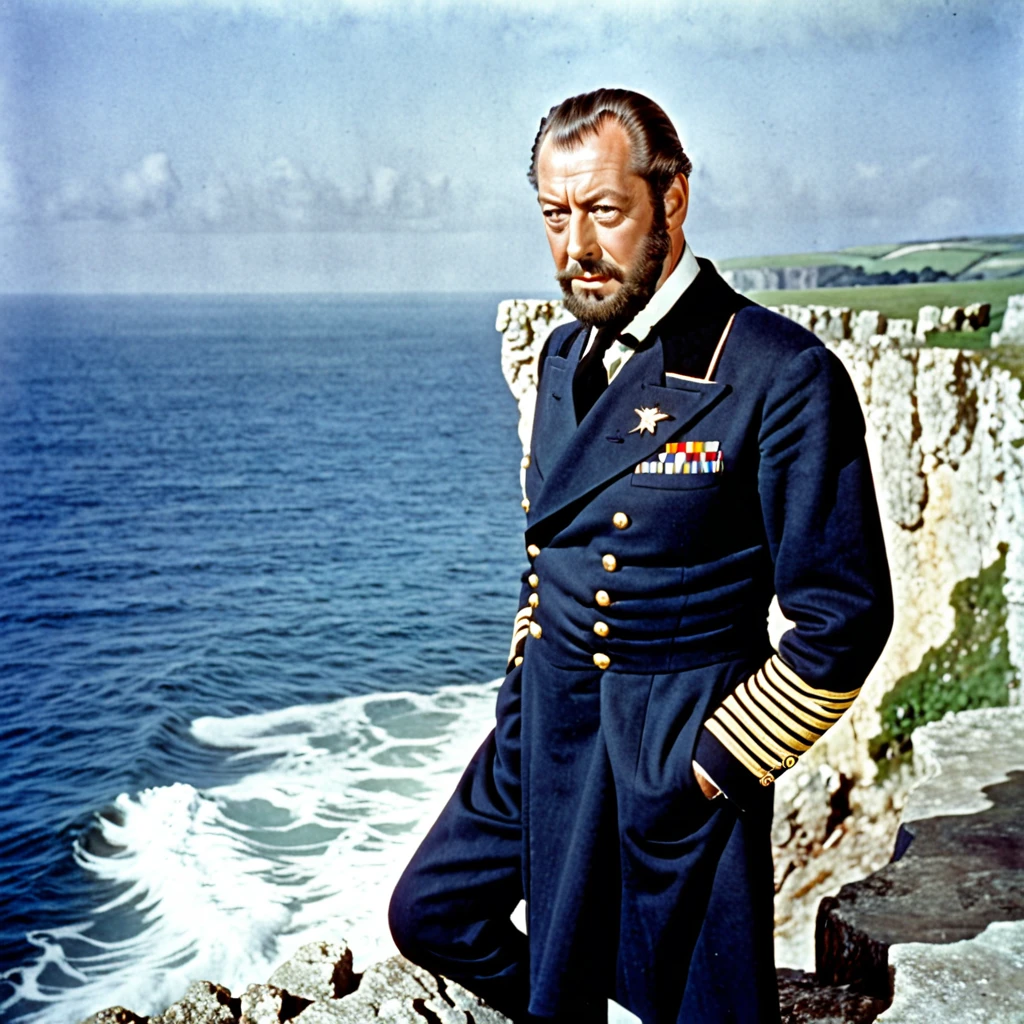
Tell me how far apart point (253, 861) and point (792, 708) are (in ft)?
62.7

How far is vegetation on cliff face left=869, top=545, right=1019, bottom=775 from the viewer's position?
12711 mm

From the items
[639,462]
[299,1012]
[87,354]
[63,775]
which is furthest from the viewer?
[87,354]

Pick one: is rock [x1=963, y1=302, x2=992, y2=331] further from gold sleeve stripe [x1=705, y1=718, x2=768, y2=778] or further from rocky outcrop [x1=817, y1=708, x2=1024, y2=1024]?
gold sleeve stripe [x1=705, y1=718, x2=768, y2=778]

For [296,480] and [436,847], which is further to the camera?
[296,480]

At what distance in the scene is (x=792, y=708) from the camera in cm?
287

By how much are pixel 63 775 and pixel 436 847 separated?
81.0 feet

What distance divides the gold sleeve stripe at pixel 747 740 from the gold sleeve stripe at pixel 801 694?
13cm

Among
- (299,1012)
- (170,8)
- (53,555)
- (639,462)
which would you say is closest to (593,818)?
(639,462)

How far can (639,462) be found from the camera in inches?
117

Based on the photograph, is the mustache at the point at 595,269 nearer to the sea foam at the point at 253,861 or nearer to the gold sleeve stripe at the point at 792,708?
the gold sleeve stripe at the point at 792,708

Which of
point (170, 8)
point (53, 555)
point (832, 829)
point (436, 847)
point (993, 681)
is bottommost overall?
point (53, 555)

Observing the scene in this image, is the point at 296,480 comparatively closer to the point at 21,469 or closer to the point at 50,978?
the point at 21,469

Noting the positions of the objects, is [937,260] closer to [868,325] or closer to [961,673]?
[868,325]

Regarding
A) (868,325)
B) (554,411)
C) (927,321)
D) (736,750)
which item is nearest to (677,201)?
(554,411)
